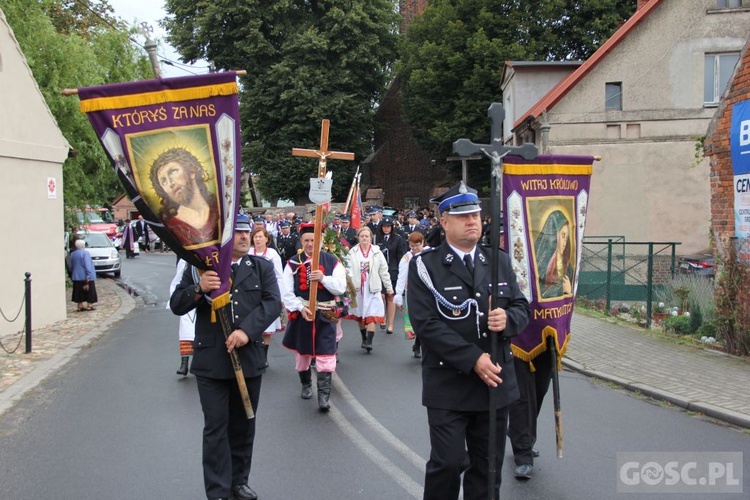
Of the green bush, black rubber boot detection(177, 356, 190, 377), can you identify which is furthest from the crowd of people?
the green bush

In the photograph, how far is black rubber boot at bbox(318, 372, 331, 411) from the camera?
25.2 feet

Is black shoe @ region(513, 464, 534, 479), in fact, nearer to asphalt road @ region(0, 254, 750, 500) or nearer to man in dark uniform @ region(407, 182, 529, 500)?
asphalt road @ region(0, 254, 750, 500)

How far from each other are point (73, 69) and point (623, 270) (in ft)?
49.5

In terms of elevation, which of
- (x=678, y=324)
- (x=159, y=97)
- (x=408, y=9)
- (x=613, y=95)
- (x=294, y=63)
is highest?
(x=408, y=9)

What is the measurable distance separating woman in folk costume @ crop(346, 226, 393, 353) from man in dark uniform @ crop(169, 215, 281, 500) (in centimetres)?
593

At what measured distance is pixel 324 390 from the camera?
7.80m

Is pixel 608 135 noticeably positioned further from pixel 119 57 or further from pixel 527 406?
pixel 527 406

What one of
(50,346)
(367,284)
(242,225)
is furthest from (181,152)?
(50,346)

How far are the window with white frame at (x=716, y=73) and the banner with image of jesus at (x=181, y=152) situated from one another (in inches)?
933

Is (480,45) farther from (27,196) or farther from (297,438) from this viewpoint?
(297,438)

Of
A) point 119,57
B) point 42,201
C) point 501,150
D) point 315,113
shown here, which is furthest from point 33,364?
point 315,113

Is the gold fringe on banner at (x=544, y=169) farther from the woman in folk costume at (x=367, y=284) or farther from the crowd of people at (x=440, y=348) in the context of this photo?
the woman in folk costume at (x=367, y=284)

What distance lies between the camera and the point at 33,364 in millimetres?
10648

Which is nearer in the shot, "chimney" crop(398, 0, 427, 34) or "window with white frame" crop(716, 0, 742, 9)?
"window with white frame" crop(716, 0, 742, 9)
